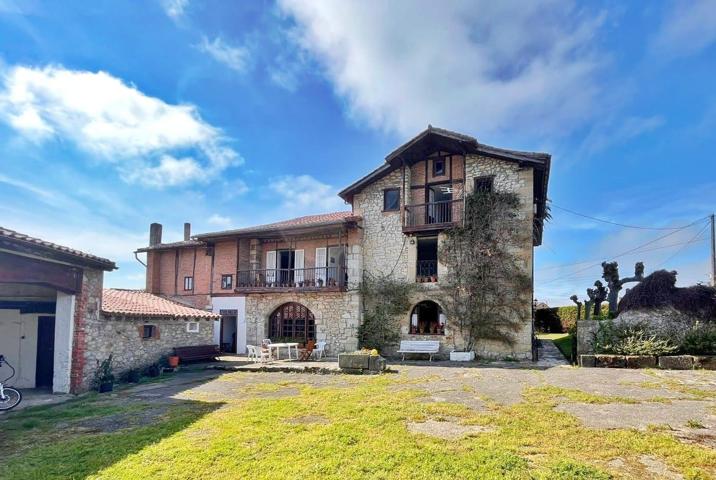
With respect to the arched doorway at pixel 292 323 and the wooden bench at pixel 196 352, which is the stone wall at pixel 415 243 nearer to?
the arched doorway at pixel 292 323

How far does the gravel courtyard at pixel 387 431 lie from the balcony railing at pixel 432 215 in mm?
7678

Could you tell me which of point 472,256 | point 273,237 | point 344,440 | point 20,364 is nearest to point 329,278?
→ point 273,237

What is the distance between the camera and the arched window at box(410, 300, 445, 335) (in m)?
16.7

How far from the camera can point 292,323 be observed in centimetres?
1945

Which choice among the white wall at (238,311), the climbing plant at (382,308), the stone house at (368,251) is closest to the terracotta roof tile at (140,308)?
the white wall at (238,311)

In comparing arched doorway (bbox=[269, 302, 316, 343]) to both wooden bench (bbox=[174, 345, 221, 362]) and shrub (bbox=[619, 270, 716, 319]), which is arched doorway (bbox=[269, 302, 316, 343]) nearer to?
wooden bench (bbox=[174, 345, 221, 362])

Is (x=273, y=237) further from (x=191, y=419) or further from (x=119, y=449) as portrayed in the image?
(x=119, y=449)

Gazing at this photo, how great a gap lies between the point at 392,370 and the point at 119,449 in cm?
817

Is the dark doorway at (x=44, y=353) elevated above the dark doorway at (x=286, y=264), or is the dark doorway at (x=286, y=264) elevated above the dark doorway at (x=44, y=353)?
the dark doorway at (x=286, y=264)

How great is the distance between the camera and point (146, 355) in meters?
13.9

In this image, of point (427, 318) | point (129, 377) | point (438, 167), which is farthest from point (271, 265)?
point (438, 167)

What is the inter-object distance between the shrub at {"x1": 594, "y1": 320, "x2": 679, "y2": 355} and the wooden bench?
14.1m

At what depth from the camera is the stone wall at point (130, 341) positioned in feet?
37.0

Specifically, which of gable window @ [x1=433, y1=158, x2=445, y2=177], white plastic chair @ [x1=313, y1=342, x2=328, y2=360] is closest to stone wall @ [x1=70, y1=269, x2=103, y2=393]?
white plastic chair @ [x1=313, y1=342, x2=328, y2=360]
